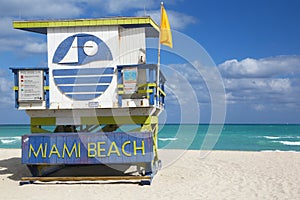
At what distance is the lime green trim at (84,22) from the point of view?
12.3 meters

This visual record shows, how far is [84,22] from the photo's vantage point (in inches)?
489

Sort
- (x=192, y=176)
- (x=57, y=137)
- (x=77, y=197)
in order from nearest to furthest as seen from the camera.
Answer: (x=77, y=197) → (x=57, y=137) → (x=192, y=176)

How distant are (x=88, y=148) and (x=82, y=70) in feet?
7.64

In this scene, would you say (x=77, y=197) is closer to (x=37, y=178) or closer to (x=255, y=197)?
(x=37, y=178)

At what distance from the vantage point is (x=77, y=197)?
10.2 meters

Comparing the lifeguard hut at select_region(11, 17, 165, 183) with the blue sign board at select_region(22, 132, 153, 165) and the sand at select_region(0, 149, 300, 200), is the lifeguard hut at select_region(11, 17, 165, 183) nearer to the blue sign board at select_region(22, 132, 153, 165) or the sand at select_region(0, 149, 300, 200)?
the blue sign board at select_region(22, 132, 153, 165)

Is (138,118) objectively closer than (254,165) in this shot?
Yes

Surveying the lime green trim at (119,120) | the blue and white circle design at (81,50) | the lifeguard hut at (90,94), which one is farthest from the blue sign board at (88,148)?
the blue and white circle design at (81,50)

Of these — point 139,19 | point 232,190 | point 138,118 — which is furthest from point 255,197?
point 139,19

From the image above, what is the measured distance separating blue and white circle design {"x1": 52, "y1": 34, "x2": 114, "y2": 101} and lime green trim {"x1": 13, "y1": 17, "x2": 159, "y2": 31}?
15.1 inches

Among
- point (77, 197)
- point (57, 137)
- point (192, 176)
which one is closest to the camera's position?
point (77, 197)

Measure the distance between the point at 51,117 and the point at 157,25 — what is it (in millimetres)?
4428

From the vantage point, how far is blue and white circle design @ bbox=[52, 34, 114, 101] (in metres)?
12.3

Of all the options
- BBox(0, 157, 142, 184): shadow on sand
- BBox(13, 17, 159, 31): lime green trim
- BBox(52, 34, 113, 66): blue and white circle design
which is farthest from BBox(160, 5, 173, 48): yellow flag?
BBox(0, 157, 142, 184): shadow on sand
